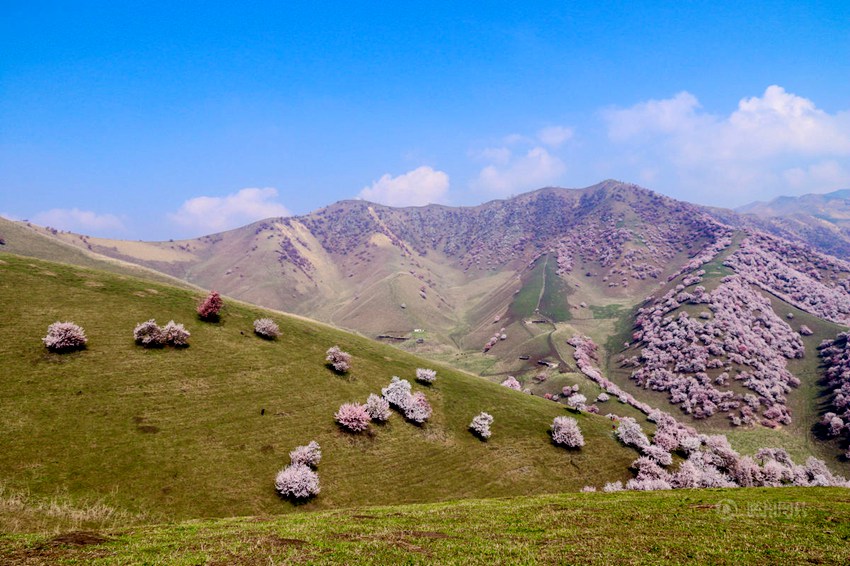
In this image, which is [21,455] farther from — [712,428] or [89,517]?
[712,428]

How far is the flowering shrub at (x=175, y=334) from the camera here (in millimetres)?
48375

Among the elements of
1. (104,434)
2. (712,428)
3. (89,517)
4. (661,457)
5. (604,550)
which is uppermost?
(604,550)

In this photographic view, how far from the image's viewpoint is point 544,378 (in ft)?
460

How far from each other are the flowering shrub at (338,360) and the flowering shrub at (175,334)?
20581 millimetres

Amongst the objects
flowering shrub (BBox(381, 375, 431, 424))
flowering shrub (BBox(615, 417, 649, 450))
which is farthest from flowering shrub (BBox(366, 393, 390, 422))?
flowering shrub (BBox(615, 417, 649, 450))

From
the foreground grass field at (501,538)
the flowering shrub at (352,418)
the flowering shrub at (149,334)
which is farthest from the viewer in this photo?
the flowering shrub at (352,418)

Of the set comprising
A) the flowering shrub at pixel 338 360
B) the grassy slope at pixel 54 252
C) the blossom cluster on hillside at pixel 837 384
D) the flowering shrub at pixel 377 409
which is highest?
the grassy slope at pixel 54 252

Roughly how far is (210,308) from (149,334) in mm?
11238

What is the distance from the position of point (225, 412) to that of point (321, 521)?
73.9 ft

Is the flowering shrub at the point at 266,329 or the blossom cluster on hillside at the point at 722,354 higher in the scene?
the flowering shrub at the point at 266,329

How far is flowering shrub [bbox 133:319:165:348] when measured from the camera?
4681cm

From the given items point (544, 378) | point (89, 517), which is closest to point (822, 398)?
point (544, 378)
